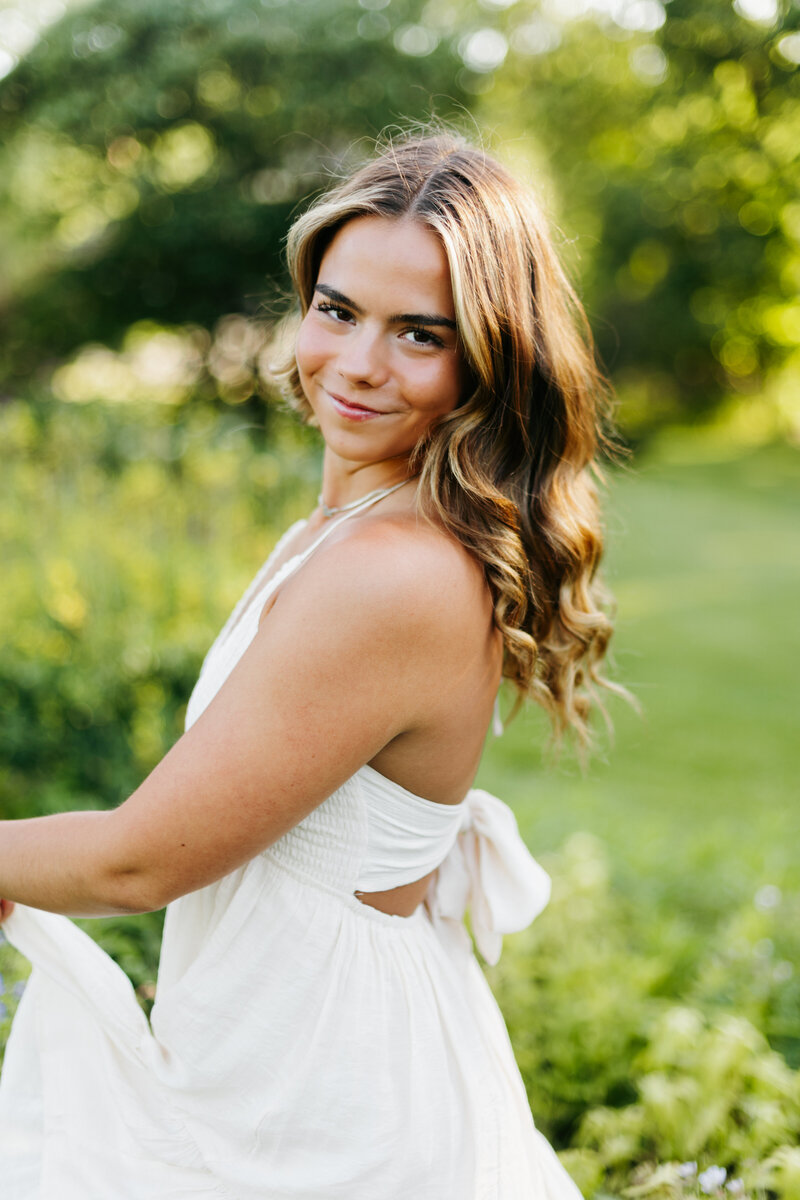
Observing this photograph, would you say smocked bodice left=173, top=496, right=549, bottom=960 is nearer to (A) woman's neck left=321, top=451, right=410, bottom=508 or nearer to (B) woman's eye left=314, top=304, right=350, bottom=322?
(A) woman's neck left=321, top=451, right=410, bottom=508

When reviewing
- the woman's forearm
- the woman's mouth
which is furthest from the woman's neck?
the woman's forearm

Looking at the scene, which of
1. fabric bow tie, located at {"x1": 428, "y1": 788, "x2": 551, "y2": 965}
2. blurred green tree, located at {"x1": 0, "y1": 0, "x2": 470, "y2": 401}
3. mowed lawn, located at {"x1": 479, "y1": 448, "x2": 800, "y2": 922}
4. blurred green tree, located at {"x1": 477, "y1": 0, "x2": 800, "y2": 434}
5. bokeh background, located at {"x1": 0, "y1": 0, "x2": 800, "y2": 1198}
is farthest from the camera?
blurred green tree, located at {"x1": 0, "y1": 0, "x2": 470, "y2": 401}

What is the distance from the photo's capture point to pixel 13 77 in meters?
11.9

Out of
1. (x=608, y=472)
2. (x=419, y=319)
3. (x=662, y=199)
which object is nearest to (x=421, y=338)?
(x=419, y=319)

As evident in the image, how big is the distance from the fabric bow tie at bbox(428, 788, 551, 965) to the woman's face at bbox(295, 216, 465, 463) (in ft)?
2.40

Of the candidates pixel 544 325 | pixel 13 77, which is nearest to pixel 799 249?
pixel 13 77

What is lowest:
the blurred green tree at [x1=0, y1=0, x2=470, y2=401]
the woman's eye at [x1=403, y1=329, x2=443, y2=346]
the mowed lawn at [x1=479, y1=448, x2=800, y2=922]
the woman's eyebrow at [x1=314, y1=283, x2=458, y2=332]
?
the mowed lawn at [x1=479, y1=448, x2=800, y2=922]

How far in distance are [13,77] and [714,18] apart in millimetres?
10640

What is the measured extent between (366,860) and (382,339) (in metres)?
0.78

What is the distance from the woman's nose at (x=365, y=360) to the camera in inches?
56.6

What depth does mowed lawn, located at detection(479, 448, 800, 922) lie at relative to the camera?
3918 mm

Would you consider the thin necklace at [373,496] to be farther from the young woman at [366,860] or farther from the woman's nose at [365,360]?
the woman's nose at [365,360]

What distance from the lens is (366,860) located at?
144 cm

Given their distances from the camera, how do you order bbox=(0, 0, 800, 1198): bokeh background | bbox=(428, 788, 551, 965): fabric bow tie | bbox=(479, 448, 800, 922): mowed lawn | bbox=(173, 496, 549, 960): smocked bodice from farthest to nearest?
bbox=(479, 448, 800, 922): mowed lawn, bbox=(0, 0, 800, 1198): bokeh background, bbox=(428, 788, 551, 965): fabric bow tie, bbox=(173, 496, 549, 960): smocked bodice
